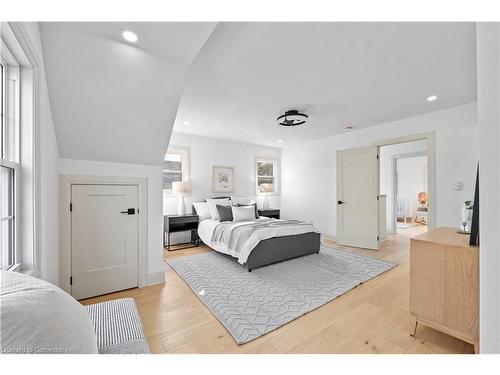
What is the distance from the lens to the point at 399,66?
7.14 ft

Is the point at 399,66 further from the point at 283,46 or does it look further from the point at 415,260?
the point at 415,260

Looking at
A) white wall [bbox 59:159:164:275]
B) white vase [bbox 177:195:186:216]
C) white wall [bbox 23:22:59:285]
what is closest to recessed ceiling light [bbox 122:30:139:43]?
white wall [bbox 23:22:59:285]

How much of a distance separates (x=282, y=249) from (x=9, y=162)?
3008 mm

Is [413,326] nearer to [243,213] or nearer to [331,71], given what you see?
[331,71]

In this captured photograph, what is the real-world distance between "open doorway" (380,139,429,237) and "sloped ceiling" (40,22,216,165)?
5.87 meters

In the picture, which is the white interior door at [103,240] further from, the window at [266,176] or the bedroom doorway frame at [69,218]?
the window at [266,176]

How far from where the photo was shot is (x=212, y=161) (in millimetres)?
5137

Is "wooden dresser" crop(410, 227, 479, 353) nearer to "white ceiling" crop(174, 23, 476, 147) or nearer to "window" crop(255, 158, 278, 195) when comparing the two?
Answer: "white ceiling" crop(174, 23, 476, 147)

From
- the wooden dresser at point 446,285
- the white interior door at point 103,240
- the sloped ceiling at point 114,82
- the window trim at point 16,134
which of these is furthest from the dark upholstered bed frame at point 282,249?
the window trim at point 16,134

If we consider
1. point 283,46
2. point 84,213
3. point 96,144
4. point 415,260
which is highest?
point 283,46

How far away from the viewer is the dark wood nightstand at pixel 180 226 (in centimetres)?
412

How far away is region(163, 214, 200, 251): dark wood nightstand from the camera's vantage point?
4.12 meters
